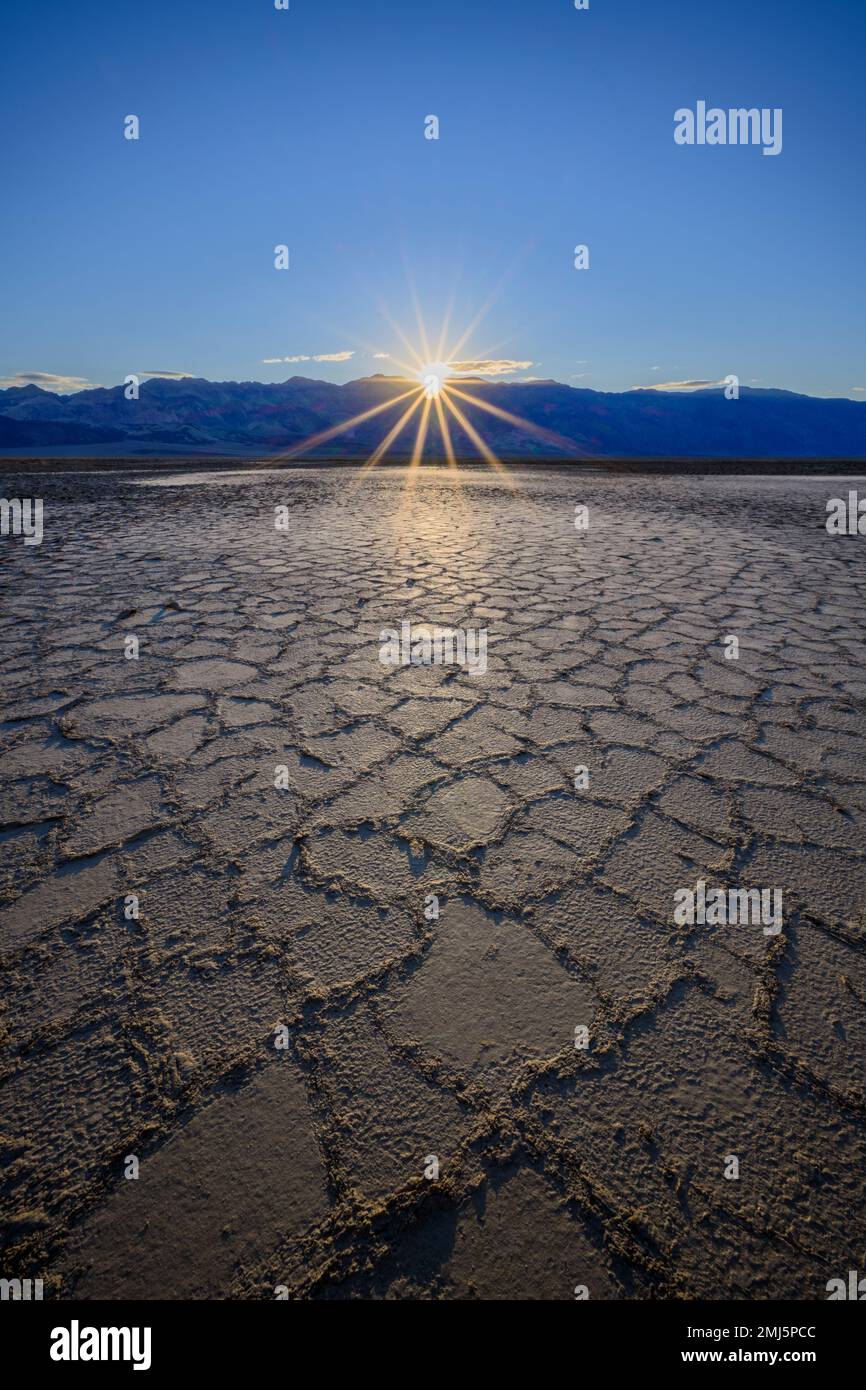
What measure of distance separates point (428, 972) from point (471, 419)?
14015cm

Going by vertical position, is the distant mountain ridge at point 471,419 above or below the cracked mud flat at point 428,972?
above

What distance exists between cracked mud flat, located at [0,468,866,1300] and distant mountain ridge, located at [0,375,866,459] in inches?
2643

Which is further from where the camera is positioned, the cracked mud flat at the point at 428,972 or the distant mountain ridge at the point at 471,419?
the distant mountain ridge at the point at 471,419

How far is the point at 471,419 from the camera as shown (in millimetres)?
127125

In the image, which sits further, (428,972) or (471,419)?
(471,419)

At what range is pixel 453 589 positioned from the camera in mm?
3895

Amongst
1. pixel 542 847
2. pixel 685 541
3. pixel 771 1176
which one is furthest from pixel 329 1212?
pixel 685 541

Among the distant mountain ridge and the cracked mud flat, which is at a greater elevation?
the distant mountain ridge

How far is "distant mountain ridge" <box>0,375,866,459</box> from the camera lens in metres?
89.9

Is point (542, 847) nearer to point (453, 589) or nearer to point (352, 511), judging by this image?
point (453, 589)

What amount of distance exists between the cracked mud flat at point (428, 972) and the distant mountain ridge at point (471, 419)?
2643 inches

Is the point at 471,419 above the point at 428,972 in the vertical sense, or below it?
above

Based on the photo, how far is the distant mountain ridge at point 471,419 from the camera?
89.9 metres

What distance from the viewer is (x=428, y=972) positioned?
1.18 m
